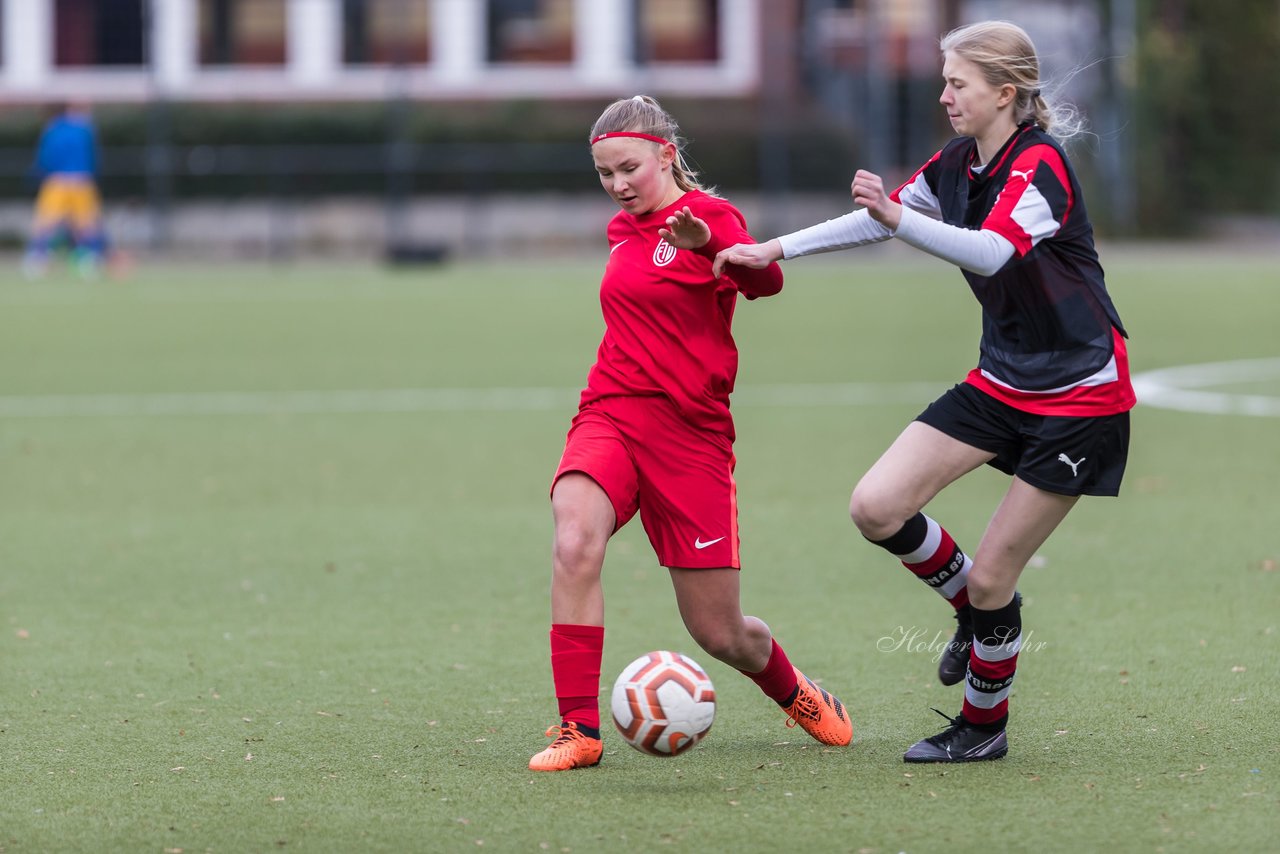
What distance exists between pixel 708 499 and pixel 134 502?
18.7 ft

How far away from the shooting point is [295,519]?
9719 mm

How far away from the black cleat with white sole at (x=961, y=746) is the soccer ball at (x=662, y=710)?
64 cm

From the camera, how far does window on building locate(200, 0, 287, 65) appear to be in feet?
132

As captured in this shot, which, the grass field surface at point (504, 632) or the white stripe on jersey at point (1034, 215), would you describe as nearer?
the grass field surface at point (504, 632)

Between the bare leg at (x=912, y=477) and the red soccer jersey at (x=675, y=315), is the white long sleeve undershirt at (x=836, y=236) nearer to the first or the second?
the red soccer jersey at (x=675, y=315)

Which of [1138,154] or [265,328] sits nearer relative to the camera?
[265,328]

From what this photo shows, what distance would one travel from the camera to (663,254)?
5383 millimetres

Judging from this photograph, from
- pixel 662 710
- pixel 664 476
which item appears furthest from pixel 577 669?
pixel 664 476

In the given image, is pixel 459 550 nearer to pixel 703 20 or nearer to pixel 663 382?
pixel 663 382

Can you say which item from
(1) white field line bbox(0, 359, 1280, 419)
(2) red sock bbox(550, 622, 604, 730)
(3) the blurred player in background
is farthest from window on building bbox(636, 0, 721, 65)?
(2) red sock bbox(550, 622, 604, 730)


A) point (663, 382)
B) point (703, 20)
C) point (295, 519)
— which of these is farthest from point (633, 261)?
point (703, 20)

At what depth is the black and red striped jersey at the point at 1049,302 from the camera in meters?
5.12

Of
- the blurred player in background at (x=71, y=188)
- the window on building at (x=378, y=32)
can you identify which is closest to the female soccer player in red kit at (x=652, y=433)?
the blurred player in background at (x=71, y=188)

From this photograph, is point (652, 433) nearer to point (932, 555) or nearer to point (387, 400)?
point (932, 555)
